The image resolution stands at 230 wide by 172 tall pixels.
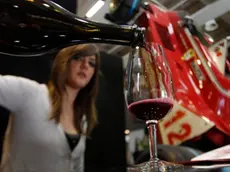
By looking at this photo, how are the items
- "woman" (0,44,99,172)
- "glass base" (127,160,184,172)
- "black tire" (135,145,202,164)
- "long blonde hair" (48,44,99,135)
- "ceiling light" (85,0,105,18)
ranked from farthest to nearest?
"long blonde hair" (48,44,99,135)
"woman" (0,44,99,172)
"black tire" (135,145,202,164)
"ceiling light" (85,0,105,18)
"glass base" (127,160,184,172)

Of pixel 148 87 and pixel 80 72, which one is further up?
pixel 80 72

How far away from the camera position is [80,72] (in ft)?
3.12

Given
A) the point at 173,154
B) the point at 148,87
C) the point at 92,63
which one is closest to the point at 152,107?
the point at 148,87

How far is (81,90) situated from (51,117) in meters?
0.22

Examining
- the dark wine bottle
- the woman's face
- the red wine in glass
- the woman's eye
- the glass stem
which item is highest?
the woman's eye

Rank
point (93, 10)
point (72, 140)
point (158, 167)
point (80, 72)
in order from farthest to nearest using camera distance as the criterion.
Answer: point (80, 72), point (72, 140), point (93, 10), point (158, 167)

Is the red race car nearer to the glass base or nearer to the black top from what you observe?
the black top

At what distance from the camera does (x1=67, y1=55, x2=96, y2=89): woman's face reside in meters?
0.94

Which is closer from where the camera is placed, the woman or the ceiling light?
the ceiling light

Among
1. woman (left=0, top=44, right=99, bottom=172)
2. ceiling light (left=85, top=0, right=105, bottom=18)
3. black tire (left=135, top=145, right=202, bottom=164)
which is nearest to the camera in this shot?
ceiling light (left=85, top=0, right=105, bottom=18)

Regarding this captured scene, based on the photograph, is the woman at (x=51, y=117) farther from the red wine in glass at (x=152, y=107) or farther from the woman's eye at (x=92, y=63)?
the red wine in glass at (x=152, y=107)

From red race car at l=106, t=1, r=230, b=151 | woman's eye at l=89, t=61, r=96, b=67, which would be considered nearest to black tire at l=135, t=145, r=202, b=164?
red race car at l=106, t=1, r=230, b=151

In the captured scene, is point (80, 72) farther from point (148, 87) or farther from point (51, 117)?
point (148, 87)

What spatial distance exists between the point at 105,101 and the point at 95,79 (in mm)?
659
